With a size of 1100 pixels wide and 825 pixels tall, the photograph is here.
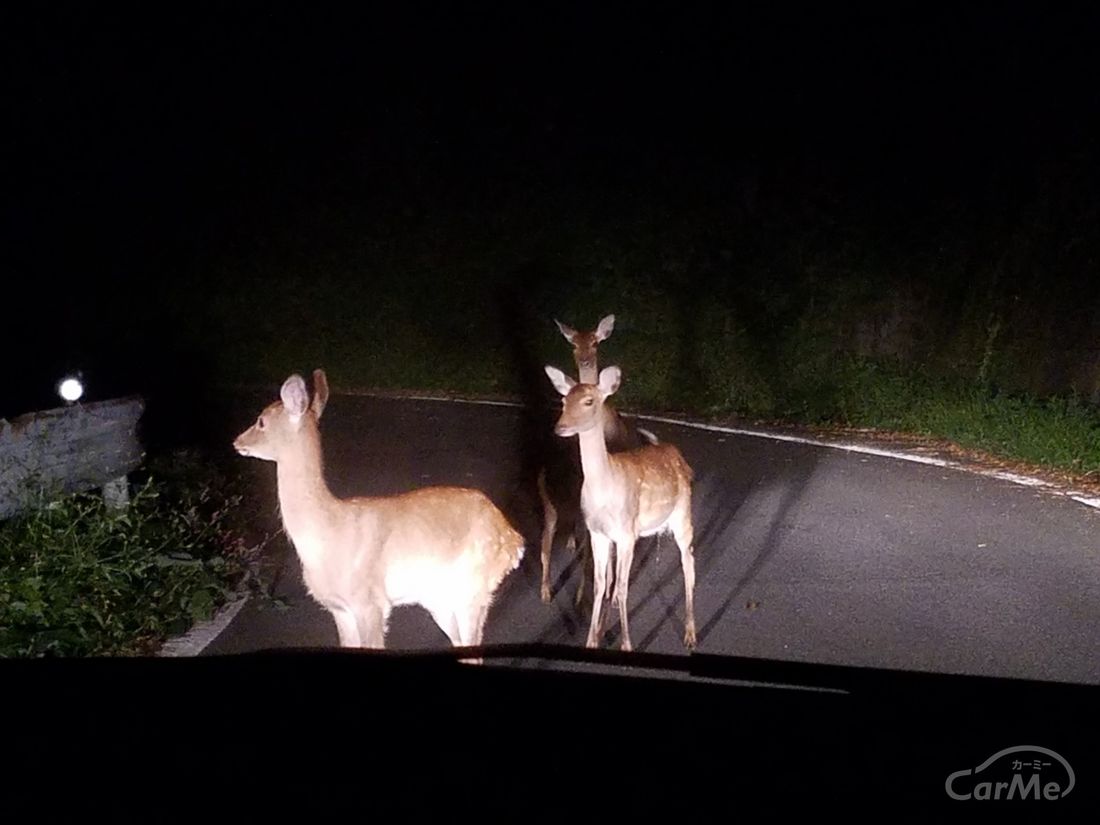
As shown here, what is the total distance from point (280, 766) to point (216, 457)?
1106cm

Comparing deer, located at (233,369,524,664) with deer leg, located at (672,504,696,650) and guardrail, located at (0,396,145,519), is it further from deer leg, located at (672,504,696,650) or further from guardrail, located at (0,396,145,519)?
guardrail, located at (0,396,145,519)

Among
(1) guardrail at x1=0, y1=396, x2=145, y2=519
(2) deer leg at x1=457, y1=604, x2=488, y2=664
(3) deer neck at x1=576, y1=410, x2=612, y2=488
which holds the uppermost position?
(3) deer neck at x1=576, y1=410, x2=612, y2=488

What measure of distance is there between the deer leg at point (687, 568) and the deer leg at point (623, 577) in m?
0.38

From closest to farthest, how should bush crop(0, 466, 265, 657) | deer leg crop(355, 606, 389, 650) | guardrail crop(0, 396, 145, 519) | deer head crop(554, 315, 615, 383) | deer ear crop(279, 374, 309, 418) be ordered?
deer leg crop(355, 606, 389, 650) < deer ear crop(279, 374, 309, 418) < bush crop(0, 466, 265, 657) < guardrail crop(0, 396, 145, 519) < deer head crop(554, 315, 615, 383)

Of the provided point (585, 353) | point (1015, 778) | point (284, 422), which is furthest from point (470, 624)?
point (585, 353)

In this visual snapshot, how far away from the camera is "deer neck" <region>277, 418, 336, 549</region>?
707 cm

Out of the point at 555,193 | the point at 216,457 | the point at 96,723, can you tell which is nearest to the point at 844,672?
the point at 96,723

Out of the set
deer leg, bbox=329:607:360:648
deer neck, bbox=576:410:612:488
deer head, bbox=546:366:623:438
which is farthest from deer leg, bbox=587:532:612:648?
deer leg, bbox=329:607:360:648

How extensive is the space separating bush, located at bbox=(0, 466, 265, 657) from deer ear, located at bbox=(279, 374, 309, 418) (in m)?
1.80

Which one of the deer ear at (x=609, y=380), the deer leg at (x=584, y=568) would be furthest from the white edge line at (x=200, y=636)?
the deer ear at (x=609, y=380)

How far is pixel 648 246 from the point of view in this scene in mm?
30641

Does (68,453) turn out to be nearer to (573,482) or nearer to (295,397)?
(295,397)

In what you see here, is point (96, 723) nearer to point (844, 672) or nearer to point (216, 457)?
point (844, 672)

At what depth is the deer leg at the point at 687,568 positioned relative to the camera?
28.1 ft
